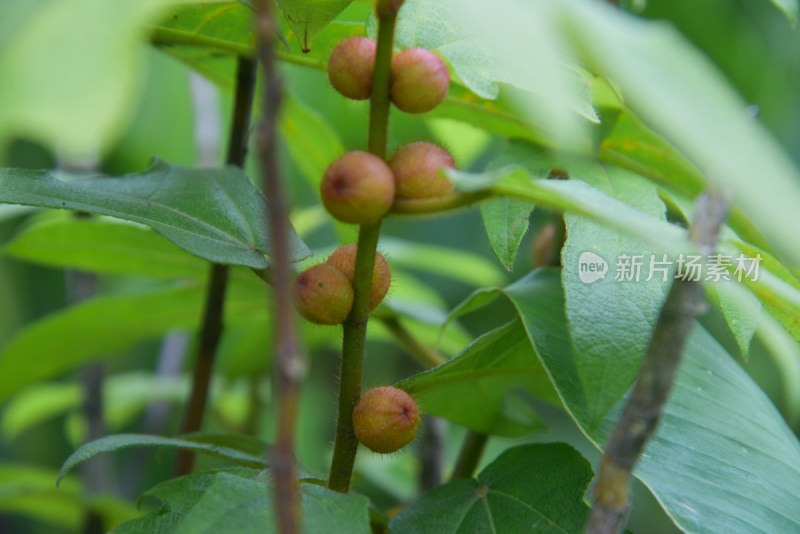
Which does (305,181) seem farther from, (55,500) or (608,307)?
(608,307)

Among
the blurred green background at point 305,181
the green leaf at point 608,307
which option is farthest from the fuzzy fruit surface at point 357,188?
the blurred green background at point 305,181

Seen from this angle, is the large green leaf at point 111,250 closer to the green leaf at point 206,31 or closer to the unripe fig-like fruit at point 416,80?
the green leaf at point 206,31

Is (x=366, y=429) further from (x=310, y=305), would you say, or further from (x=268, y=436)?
(x=268, y=436)

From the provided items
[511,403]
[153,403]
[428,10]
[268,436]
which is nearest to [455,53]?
[428,10]

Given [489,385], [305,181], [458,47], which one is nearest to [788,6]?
[458,47]

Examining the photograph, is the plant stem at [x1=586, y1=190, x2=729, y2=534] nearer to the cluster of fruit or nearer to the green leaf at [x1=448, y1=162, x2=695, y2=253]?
the green leaf at [x1=448, y1=162, x2=695, y2=253]

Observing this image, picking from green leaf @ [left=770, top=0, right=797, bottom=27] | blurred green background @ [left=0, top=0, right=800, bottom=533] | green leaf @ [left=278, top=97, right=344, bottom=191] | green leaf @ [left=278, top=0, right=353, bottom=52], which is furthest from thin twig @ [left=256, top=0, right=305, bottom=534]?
blurred green background @ [left=0, top=0, right=800, bottom=533]

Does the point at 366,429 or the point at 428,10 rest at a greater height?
the point at 428,10
